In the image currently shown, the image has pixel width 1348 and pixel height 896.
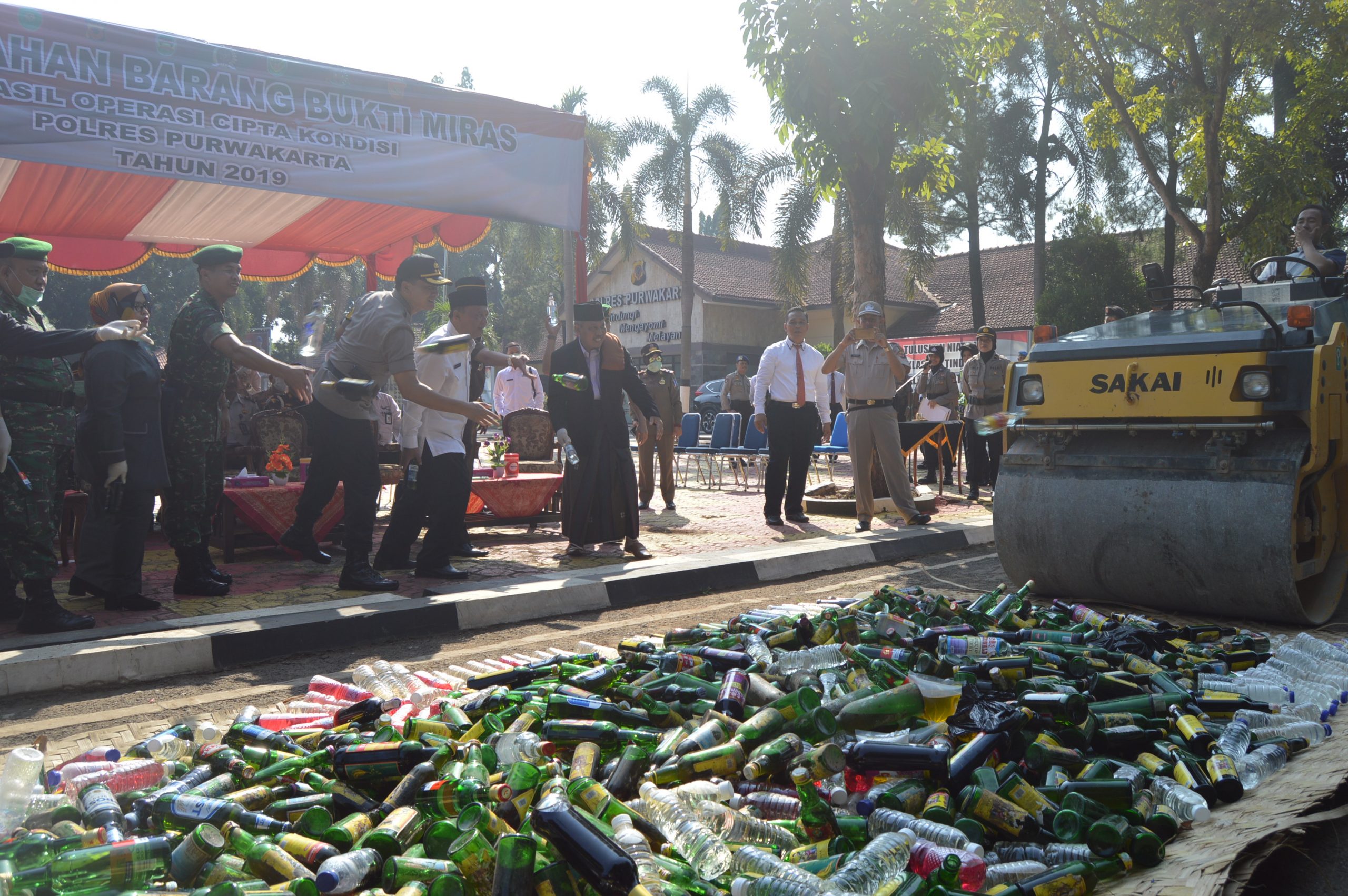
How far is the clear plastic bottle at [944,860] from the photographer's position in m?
2.39

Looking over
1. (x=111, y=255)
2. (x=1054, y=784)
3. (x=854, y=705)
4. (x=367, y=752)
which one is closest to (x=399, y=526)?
(x=367, y=752)

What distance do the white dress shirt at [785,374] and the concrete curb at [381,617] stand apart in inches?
71.9

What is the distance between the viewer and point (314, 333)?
12688 millimetres

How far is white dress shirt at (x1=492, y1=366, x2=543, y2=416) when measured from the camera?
13.7 meters

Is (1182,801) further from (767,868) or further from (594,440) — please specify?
(594,440)

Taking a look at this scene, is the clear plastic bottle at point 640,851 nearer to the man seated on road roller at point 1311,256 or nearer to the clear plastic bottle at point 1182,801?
the clear plastic bottle at point 1182,801

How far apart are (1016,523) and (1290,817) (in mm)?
3224

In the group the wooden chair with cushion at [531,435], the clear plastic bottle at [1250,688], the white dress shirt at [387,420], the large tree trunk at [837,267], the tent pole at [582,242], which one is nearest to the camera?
the clear plastic bottle at [1250,688]

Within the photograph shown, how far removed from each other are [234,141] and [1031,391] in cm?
642

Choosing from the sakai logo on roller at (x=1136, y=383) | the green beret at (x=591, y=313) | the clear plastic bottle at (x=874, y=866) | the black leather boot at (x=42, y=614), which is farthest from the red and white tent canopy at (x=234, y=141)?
the clear plastic bottle at (x=874, y=866)

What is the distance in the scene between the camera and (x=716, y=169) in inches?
1377

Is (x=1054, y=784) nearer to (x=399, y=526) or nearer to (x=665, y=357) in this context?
(x=399, y=526)

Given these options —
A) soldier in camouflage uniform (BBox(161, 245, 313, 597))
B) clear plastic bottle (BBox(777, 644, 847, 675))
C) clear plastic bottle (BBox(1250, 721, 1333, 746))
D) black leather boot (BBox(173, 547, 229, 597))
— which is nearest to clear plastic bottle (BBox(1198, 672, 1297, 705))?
clear plastic bottle (BBox(1250, 721, 1333, 746))

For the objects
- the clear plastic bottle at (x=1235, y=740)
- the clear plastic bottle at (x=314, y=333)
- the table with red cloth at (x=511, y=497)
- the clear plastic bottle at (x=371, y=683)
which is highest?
the clear plastic bottle at (x=314, y=333)
